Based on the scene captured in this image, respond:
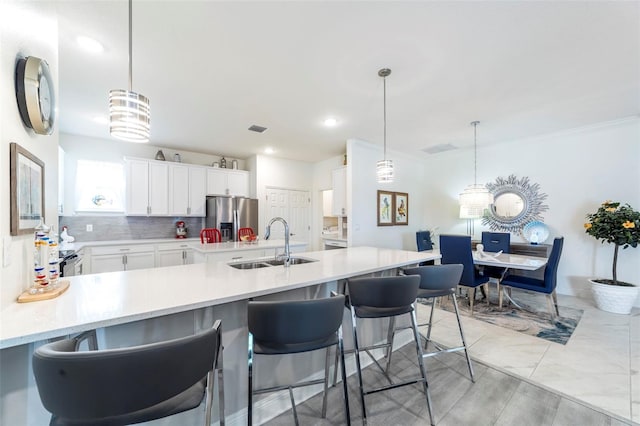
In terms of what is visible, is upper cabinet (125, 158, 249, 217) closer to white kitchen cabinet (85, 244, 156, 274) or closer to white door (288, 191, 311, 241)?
white kitchen cabinet (85, 244, 156, 274)

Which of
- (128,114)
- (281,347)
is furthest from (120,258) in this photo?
(281,347)

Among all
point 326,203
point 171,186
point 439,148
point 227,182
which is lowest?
point 326,203

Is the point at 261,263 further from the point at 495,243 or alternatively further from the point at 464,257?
the point at 495,243

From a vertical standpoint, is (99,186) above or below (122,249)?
above

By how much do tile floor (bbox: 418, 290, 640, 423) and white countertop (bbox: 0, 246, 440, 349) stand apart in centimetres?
143

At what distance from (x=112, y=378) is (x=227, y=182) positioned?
16.4 ft

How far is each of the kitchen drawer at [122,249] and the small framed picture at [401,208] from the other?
450 centimetres

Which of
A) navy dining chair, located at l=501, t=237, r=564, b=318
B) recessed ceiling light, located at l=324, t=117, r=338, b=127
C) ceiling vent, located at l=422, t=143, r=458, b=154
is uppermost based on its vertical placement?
recessed ceiling light, located at l=324, t=117, r=338, b=127

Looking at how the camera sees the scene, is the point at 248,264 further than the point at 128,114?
Yes

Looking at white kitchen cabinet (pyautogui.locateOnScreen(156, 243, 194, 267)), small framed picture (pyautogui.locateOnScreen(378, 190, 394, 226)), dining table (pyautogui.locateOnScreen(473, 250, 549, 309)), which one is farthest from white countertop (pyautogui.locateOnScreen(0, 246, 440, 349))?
white kitchen cabinet (pyautogui.locateOnScreen(156, 243, 194, 267))

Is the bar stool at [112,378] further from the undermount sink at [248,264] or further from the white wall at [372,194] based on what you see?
the white wall at [372,194]

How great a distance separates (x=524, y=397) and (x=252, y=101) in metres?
3.67

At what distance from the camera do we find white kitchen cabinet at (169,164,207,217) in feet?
15.7

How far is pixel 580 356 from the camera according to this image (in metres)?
2.33
